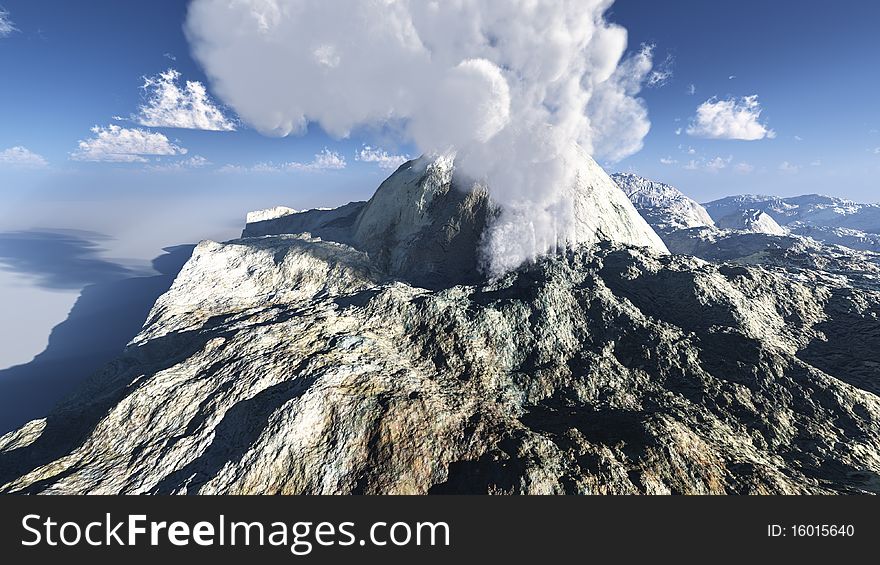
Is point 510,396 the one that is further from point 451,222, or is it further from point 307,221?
point 307,221

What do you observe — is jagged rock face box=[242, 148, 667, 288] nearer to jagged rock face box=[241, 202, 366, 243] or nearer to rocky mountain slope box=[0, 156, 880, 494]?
rocky mountain slope box=[0, 156, 880, 494]

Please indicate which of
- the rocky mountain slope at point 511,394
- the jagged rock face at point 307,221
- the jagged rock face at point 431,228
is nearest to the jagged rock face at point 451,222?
the jagged rock face at point 431,228

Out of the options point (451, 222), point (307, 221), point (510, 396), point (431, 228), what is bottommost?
point (510, 396)

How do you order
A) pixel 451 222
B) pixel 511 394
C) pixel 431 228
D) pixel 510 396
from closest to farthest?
pixel 510 396 → pixel 511 394 → pixel 451 222 → pixel 431 228

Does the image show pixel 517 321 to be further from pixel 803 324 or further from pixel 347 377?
pixel 803 324

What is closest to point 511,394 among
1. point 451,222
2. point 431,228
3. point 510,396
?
point 510,396

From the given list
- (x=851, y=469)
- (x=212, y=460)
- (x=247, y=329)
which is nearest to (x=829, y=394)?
(x=851, y=469)
